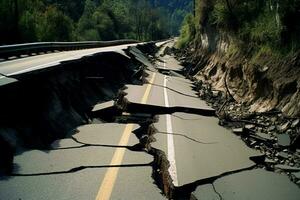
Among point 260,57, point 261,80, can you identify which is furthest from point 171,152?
point 260,57

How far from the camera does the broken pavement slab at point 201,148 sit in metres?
7.03

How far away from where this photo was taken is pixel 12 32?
40906mm

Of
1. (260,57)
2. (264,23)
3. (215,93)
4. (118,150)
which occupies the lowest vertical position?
(215,93)

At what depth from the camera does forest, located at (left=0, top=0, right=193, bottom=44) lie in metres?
43.1

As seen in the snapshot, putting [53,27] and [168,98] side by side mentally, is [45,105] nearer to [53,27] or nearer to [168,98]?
[168,98]

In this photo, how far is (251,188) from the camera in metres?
6.32

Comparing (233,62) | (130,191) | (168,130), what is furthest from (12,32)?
(130,191)

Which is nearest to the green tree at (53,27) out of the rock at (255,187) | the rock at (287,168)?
the rock at (287,168)

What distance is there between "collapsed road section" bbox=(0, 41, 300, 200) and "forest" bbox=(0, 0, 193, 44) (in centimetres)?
3074

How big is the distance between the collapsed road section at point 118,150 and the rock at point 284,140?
770mm

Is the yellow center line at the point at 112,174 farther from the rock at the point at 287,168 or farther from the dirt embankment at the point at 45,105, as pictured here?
the rock at the point at 287,168

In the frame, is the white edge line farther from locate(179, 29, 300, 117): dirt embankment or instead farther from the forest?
the forest

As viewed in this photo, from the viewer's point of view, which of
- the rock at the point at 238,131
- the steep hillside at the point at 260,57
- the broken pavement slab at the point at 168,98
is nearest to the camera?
the rock at the point at 238,131

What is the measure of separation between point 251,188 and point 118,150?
2808mm
